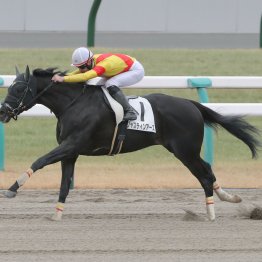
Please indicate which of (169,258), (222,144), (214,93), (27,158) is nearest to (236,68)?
(214,93)

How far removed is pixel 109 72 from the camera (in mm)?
10242

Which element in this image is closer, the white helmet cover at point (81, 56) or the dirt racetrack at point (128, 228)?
the dirt racetrack at point (128, 228)

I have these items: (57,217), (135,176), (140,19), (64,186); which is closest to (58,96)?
(64,186)

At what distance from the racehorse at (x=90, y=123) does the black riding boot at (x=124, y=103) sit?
0.11 m

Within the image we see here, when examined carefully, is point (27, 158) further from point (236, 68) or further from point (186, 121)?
point (236, 68)

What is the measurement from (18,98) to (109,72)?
0.83 meters

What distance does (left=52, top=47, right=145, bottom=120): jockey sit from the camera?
10023 mm

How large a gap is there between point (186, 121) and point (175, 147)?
0.82 ft

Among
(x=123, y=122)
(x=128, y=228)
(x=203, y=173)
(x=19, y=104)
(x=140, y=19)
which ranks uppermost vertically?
(x=19, y=104)

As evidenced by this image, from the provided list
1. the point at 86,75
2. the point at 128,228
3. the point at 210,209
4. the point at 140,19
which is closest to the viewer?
the point at 128,228

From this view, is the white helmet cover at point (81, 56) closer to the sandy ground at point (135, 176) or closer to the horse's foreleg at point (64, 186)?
the horse's foreleg at point (64, 186)

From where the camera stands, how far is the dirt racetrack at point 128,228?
8047 mm

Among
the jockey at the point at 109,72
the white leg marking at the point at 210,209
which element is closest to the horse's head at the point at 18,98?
the jockey at the point at 109,72

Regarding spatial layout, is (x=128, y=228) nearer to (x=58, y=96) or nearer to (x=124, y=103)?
(x=124, y=103)
